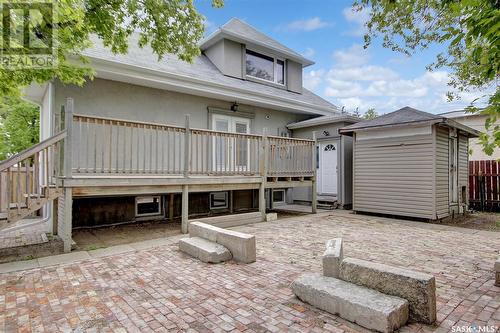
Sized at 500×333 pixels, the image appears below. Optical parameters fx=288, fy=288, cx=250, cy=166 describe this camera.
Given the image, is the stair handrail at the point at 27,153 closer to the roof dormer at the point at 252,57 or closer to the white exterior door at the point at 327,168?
the roof dormer at the point at 252,57

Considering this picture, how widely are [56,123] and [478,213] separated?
12.5 metres

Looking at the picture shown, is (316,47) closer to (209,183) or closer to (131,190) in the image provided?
(209,183)

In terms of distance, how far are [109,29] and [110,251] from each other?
3.92 m

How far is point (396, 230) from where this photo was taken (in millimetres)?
6652

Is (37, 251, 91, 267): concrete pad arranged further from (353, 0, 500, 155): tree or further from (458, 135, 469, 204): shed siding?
(458, 135, 469, 204): shed siding

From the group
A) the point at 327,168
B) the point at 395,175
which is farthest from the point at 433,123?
the point at 327,168

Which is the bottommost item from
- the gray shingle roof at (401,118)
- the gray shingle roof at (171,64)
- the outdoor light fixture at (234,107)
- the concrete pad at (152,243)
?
the concrete pad at (152,243)

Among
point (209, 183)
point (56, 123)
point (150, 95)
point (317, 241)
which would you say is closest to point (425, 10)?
point (317, 241)

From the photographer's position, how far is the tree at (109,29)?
15.1ft

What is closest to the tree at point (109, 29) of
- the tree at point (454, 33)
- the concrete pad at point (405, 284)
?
the tree at point (454, 33)

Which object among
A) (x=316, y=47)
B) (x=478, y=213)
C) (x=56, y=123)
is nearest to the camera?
(x=56, y=123)

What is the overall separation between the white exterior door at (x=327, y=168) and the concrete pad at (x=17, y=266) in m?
8.79

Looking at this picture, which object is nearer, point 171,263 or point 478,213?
point 171,263

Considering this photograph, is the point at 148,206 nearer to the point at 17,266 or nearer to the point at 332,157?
the point at 17,266
